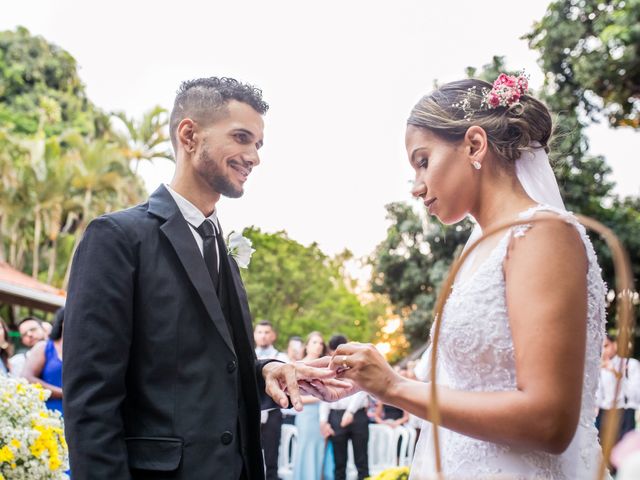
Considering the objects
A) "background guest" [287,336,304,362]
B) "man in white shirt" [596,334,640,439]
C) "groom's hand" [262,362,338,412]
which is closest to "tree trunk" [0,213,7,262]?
"background guest" [287,336,304,362]

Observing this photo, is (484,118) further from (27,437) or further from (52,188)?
(52,188)

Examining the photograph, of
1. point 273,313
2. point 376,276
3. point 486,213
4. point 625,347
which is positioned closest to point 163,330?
point 486,213

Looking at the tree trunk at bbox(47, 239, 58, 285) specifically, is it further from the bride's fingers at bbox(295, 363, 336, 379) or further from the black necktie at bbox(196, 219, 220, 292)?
the bride's fingers at bbox(295, 363, 336, 379)

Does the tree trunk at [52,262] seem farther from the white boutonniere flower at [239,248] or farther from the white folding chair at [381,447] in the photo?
the white boutonniere flower at [239,248]

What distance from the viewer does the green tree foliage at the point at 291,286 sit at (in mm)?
32812

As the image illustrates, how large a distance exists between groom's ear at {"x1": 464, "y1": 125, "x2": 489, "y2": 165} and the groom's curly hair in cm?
102

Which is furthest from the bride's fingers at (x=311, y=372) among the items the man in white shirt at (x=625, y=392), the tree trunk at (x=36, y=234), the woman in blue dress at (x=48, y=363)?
the tree trunk at (x=36, y=234)

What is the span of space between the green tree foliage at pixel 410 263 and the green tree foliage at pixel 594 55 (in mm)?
4594

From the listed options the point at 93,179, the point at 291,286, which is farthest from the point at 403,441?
the point at 291,286

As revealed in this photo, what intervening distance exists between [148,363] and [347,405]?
26.0 feet

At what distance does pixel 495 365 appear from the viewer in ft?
6.71

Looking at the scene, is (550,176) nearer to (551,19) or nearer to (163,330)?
(163,330)

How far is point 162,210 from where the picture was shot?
2.60 m

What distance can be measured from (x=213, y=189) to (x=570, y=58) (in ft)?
47.8
